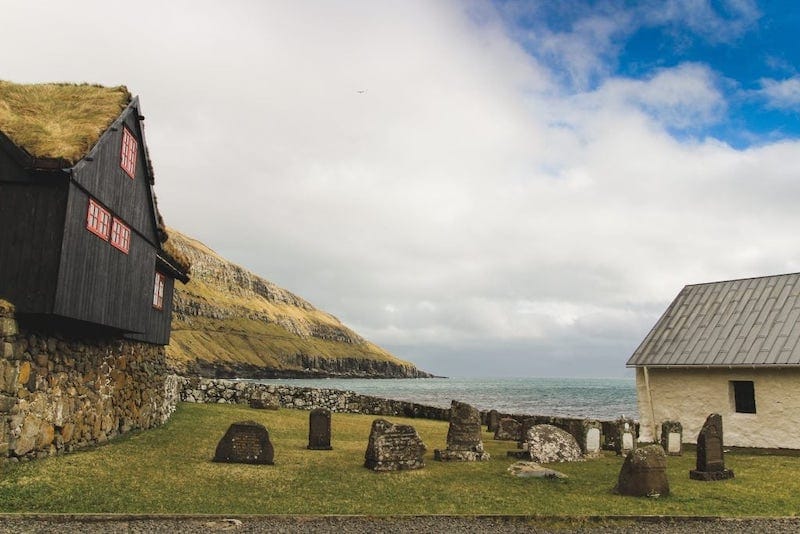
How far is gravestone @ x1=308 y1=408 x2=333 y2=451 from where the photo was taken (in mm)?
18781

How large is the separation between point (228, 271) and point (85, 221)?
174328 mm

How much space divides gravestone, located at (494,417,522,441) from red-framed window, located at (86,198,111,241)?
16232mm

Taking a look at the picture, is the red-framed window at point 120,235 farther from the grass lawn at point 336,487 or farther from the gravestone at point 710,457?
the gravestone at point 710,457

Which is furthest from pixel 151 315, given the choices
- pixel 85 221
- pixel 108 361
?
pixel 85 221

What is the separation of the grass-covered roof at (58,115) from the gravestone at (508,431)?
17.8 metres

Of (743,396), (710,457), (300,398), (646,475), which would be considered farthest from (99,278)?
(743,396)

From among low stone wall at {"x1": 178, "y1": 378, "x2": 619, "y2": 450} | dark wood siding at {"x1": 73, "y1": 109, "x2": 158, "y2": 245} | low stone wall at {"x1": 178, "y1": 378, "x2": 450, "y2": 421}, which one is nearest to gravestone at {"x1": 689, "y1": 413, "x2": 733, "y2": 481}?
low stone wall at {"x1": 178, "y1": 378, "x2": 619, "y2": 450}

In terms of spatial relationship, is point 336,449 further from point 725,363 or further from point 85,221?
point 725,363

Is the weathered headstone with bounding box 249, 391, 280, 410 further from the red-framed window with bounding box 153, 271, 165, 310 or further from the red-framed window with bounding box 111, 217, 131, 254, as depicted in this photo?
the red-framed window with bounding box 111, 217, 131, 254

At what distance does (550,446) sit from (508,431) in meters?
7.12

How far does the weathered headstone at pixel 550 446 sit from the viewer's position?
1720 cm

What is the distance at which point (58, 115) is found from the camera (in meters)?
16.4

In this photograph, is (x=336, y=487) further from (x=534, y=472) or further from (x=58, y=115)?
(x=58, y=115)

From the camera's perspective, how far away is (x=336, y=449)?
19.0m
